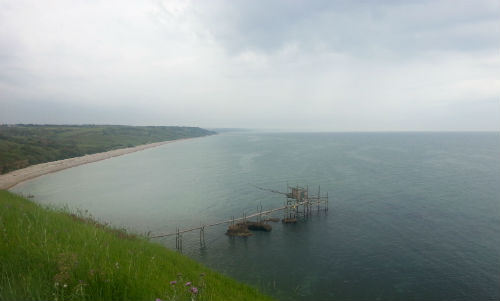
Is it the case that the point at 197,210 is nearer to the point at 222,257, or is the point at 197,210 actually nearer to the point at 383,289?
the point at 222,257

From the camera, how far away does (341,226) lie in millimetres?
37250

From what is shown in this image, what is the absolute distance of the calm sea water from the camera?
2402cm

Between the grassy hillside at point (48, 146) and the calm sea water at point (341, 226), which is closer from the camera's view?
the calm sea water at point (341, 226)

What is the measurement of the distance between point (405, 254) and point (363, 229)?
6.91 metres

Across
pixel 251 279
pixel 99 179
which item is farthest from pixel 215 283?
pixel 99 179

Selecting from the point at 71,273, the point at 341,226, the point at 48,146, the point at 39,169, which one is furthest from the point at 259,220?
the point at 48,146

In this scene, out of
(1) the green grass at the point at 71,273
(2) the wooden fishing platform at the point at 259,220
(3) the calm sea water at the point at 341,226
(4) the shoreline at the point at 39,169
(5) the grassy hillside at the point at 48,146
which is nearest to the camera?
(1) the green grass at the point at 71,273

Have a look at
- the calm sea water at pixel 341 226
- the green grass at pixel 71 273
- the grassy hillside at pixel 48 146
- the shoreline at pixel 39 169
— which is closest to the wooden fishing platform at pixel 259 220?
the calm sea water at pixel 341 226

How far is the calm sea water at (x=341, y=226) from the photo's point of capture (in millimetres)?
24016

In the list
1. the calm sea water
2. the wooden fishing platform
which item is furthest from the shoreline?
the wooden fishing platform

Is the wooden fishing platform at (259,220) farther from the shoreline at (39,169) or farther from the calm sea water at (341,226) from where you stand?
the shoreline at (39,169)

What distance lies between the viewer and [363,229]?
3556 cm

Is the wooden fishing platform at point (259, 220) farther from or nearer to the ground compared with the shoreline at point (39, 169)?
nearer to the ground

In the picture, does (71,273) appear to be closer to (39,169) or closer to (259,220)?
(259,220)
